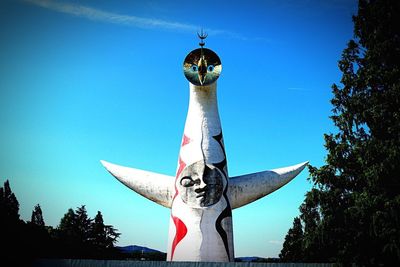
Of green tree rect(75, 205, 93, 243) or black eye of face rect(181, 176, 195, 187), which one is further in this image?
green tree rect(75, 205, 93, 243)

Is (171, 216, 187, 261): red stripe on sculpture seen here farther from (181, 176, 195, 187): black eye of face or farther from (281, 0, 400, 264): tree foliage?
(281, 0, 400, 264): tree foliage

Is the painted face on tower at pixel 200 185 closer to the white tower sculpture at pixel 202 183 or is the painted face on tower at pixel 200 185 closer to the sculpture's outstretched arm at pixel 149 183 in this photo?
the white tower sculpture at pixel 202 183

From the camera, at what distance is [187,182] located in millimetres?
13531

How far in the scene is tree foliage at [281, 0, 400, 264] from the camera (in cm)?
1209

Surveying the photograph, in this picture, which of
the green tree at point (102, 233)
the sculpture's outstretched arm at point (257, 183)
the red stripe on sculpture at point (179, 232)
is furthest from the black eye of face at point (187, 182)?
the green tree at point (102, 233)

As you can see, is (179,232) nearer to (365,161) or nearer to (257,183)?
(257,183)

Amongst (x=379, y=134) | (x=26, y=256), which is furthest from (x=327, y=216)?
→ (x=26, y=256)

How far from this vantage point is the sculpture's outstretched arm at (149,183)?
14.6 metres

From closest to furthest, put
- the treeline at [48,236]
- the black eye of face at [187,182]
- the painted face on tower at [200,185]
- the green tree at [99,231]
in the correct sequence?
the treeline at [48,236]
the painted face on tower at [200,185]
the black eye of face at [187,182]
the green tree at [99,231]

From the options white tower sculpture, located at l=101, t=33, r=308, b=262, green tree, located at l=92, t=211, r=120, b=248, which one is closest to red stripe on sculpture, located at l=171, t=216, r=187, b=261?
white tower sculpture, located at l=101, t=33, r=308, b=262

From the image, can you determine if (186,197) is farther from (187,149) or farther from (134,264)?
(134,264)

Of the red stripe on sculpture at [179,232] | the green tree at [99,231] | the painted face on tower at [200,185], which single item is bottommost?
the red stripe on sculpture at [179,232]

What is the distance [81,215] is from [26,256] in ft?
86.3

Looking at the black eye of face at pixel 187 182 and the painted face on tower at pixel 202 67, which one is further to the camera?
the painted face on tower at pixel 202 67
